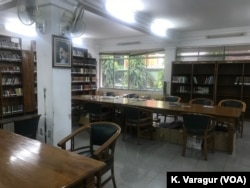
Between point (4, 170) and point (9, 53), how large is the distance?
5.33m

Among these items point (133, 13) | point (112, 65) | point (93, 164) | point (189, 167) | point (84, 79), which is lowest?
point (189, 167)

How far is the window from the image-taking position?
26.1 ft

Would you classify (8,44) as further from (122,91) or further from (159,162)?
(159,162)

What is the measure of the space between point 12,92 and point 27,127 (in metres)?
3.71

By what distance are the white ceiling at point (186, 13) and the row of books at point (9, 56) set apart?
0.92m

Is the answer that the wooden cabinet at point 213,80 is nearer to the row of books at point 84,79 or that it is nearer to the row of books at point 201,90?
the row of books at point 201,90

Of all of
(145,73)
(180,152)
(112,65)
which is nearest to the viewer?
(180,152)

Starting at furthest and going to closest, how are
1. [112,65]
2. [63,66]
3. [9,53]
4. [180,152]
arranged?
[112,65] < [9,53] < [180,152] < [63,66]

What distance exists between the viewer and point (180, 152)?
3.66 metres

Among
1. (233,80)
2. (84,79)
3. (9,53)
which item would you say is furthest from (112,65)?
(233,80)

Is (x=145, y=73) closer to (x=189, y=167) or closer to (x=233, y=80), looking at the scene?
(x=233, y=80)

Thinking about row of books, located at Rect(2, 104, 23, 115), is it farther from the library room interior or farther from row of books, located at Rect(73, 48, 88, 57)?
row of books, located at Rect(73, 48, 88, 57)

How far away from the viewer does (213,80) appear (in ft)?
21.5

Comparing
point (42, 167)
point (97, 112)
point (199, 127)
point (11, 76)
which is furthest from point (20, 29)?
point (42, 167)
